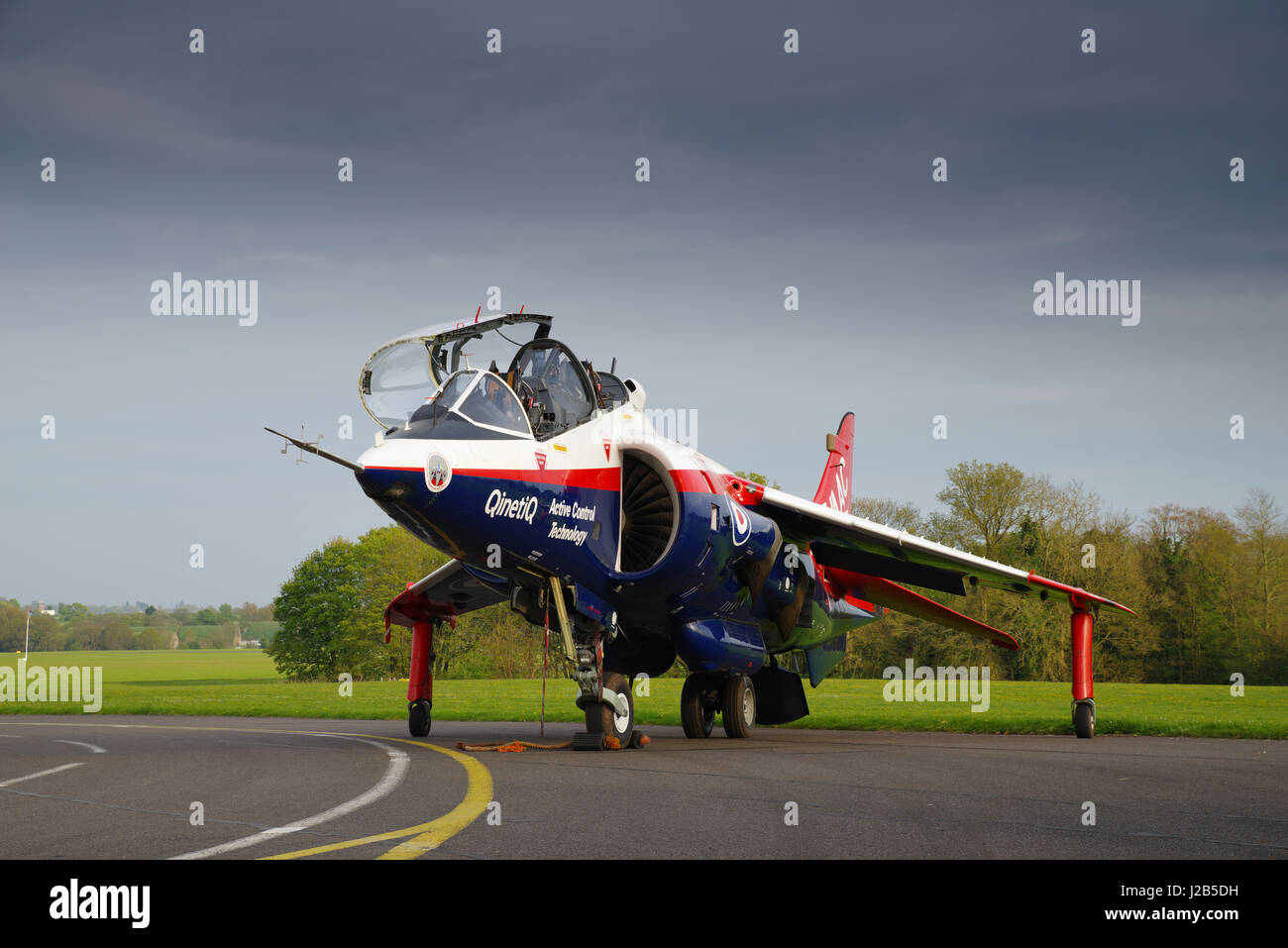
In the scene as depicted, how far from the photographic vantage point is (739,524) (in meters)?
14.5

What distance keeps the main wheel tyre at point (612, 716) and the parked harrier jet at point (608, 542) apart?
3 cm

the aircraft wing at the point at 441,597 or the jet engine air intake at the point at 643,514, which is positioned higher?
the jet engine air intake at the point at 643,514

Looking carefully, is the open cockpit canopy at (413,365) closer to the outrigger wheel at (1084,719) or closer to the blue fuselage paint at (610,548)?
the blue fuselage paint at (610,548)

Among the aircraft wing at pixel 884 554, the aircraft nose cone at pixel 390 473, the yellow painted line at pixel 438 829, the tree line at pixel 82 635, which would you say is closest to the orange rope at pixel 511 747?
the yellow painted line at pixel 438 829

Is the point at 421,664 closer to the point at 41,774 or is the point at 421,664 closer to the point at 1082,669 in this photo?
the point at 41,774

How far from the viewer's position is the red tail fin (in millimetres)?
22109

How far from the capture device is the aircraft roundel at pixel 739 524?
14320 mm

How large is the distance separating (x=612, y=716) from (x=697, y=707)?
12.8 ft

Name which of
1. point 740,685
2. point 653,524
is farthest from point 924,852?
point 740,685

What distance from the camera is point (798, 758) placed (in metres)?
11.5

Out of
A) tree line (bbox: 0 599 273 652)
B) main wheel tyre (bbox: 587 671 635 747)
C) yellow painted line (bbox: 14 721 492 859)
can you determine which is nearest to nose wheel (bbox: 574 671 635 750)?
main wheel tyre (bbox: 587 671 635 747)

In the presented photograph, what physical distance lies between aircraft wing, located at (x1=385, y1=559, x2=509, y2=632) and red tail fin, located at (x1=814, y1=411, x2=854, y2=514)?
8.28 m

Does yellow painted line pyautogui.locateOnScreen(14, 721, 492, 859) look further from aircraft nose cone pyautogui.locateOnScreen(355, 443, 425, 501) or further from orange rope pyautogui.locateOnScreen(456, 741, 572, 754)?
aircraft nose cone pyautogui.locateOnScreen(355, 443, 425, 501)

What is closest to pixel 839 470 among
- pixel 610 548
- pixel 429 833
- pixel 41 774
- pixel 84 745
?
pixel 610 548
